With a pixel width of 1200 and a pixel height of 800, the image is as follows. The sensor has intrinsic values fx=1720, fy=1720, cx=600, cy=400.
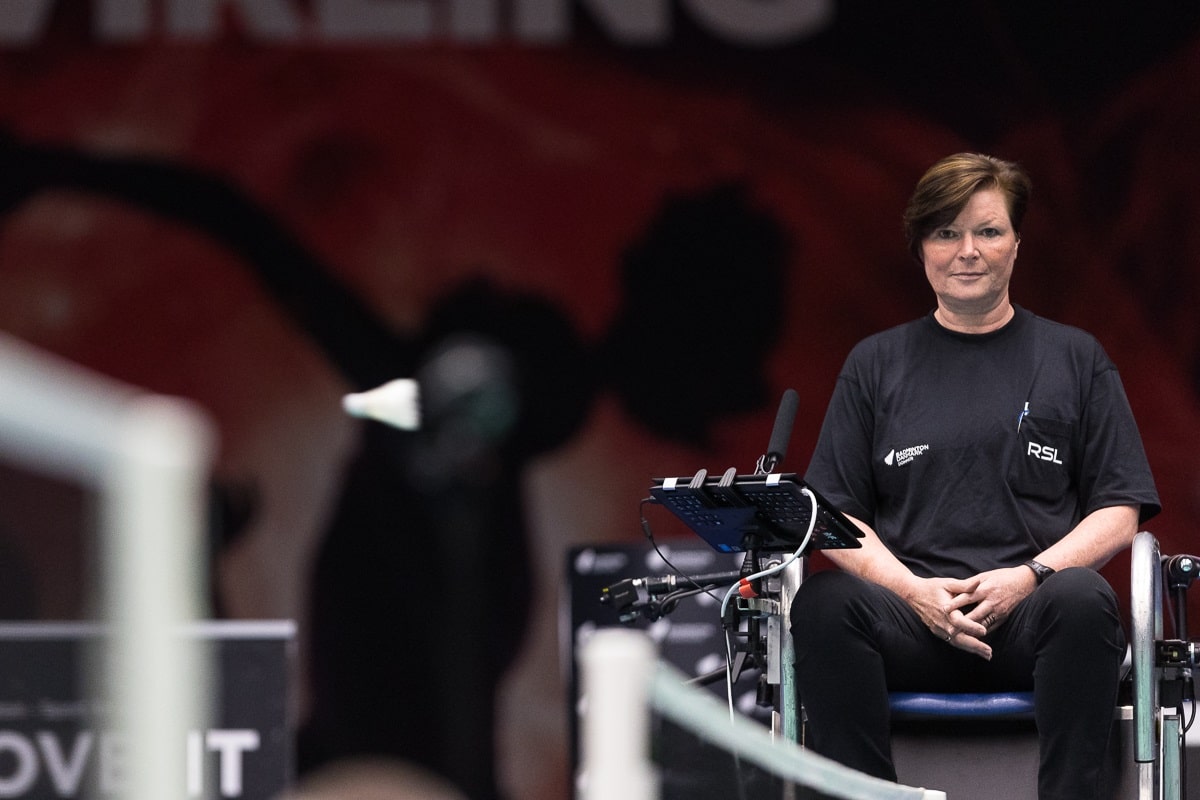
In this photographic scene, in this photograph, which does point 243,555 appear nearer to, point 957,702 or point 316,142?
point 316,142

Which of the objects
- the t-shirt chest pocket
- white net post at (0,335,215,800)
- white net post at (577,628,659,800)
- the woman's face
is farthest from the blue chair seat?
white net post at (0,335,215,800)

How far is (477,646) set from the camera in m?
4.40

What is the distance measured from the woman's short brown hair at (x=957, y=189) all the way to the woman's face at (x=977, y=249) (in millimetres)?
13

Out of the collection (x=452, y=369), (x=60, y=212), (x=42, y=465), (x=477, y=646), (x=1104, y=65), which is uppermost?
(x=1104, y=65)

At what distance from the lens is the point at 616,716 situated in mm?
1126

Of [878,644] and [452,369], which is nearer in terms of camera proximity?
[878,644]

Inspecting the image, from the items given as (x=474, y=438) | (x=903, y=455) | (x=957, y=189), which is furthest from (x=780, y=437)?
(x=474, y=438)

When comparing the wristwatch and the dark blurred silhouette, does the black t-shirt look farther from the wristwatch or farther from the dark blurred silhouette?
the dark blurred silhouette

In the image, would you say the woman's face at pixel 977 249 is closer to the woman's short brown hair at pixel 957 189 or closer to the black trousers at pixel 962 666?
the woman's short brown hair at pixel 957 189

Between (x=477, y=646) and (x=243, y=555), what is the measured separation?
65cm

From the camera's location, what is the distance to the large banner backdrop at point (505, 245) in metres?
4.36

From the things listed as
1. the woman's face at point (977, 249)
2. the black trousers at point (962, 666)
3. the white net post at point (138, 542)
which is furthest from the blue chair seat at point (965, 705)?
the white net post at point (138, 542)

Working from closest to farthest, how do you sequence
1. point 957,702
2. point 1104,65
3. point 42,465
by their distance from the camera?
1. point 42,465
2. point 957,702
3. point 1104,65

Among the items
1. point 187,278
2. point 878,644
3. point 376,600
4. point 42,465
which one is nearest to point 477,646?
point 376,600
